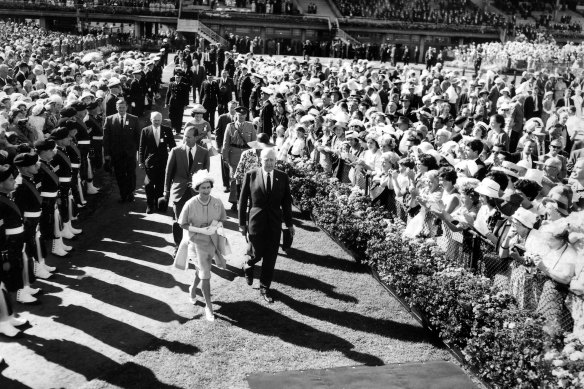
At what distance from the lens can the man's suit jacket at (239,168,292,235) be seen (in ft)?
28.4

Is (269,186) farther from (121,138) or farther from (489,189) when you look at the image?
(121,138)

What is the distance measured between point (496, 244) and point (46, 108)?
880 cm

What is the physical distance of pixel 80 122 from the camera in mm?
11727

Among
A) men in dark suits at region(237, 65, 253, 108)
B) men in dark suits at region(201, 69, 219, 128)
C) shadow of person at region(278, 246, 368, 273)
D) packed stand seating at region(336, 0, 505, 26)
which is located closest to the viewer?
shadow of person at region(278, 246, 368, 273)

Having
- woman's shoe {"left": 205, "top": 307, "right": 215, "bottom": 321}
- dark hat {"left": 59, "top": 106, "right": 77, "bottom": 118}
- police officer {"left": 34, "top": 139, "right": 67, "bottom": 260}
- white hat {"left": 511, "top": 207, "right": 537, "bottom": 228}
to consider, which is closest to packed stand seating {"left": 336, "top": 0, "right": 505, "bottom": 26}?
dark hat {"left": 59, "top": 106, "right": 77, "bottom": 118}

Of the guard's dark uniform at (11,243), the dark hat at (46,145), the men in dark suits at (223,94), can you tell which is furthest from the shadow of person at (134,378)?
the men in dark suits at (223,94)

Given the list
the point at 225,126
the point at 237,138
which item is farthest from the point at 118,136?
the point at 225,126

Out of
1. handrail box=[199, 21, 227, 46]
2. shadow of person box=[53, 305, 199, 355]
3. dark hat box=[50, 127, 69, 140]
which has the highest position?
handrail box=[199, 21, 227, 46]

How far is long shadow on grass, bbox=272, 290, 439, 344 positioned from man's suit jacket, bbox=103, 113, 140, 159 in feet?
16.5

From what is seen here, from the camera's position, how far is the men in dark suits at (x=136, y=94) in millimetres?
18781

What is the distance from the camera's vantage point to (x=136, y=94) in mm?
19203

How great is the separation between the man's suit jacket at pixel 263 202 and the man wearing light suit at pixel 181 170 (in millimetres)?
1373

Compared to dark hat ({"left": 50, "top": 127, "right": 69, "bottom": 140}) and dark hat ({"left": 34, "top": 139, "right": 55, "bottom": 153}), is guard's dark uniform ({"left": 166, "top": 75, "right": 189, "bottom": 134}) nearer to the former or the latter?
dark hat ({"left": 50, "top": 127, "right": 69, "bottom": 140})

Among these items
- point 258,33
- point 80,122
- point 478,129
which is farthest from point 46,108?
point 258,33
